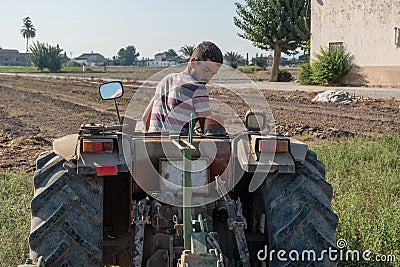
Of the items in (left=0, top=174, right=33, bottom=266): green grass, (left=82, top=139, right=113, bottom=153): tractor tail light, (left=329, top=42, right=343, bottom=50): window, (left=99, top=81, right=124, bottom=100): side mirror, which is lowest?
(left=0, top=174, right=33, bottom=266): green grass

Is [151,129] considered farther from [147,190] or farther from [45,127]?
[45,127]

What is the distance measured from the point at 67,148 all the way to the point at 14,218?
2.54 metres

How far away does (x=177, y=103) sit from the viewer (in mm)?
4469

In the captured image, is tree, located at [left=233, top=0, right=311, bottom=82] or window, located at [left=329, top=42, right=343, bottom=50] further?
tree, located at [left=233, top=0, right=311, bottom=82]

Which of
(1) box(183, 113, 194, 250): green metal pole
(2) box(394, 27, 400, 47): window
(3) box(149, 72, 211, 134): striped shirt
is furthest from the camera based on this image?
(2) box(394, 27, 400, 47): window

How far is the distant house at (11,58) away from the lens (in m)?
152

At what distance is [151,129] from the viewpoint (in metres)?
4.73

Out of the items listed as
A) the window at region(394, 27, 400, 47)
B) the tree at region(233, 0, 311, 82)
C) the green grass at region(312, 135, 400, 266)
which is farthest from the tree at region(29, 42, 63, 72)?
the green grass at region(312, 135, 400, 266)

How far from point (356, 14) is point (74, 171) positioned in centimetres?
2914

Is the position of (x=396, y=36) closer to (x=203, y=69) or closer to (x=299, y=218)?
(x=203, y=69)

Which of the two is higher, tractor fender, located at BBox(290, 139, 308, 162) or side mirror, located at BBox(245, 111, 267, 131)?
side mirror, located at BBox(245, 111, 267, 131)

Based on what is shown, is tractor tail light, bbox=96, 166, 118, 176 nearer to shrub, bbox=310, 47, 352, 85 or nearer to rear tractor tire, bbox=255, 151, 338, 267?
rear tractor tire, bbox=255, 151, 338, 267

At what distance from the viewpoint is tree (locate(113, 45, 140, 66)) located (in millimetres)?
129400

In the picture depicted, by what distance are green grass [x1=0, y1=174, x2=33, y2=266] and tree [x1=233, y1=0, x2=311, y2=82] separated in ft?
105
